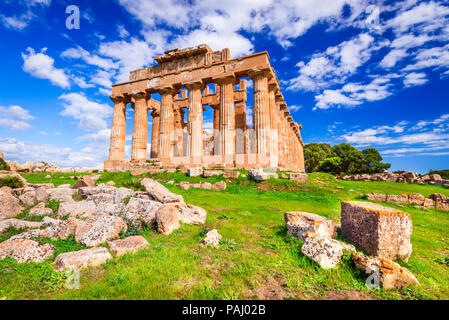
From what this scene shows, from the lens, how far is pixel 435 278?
3061 mm

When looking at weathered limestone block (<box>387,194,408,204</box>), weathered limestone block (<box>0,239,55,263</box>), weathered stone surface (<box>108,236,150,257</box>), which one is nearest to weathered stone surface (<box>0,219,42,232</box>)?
weathered limestone block (<box>0,239,55,263</box>)

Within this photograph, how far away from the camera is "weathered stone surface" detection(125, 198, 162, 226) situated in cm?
504

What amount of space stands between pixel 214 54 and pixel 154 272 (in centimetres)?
2165

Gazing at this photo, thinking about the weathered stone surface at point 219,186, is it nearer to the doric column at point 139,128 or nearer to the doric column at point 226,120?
the doric column at point 226,120

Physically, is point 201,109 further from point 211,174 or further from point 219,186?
point 219,186

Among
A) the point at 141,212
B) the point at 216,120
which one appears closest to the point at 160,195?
the point at 141,212

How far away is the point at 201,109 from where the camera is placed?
826 inches

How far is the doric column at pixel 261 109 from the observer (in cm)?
1806

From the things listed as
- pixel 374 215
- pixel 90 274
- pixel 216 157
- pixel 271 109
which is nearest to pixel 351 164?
pixel 271 109

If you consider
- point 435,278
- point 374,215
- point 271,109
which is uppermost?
point 271,109

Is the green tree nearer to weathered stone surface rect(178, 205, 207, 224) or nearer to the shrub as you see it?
weathered stone surface rect(178, 205, 207, 224)

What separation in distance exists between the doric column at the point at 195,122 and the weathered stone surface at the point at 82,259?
1666 centimetres

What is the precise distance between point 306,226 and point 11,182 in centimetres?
1160
